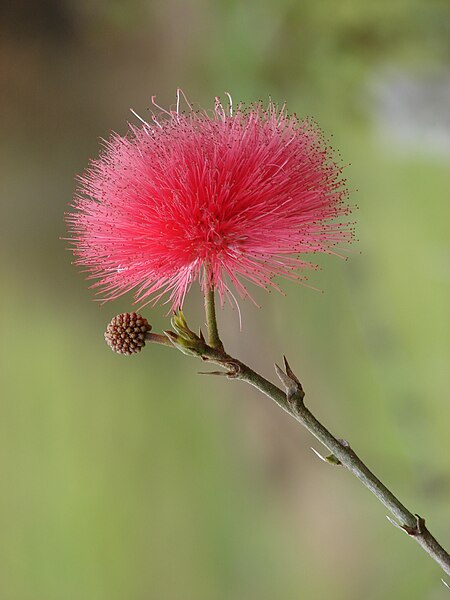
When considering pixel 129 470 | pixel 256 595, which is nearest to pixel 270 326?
pixel 129 470

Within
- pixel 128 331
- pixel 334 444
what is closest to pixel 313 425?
pixel 334 444

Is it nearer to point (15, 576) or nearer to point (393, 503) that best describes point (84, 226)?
point (393, 503)

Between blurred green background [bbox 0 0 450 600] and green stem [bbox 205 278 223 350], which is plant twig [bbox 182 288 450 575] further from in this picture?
blurred green background [bbox 0 0 450 600]

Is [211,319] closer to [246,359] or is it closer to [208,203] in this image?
[208,203]

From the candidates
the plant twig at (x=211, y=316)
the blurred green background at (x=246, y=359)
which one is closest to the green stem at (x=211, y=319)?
the plant twig at (x=211, y=316)

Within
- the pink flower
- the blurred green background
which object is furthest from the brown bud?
the blurred green background

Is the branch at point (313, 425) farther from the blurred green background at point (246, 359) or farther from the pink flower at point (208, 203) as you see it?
the blurred green background at point (246, 359)
